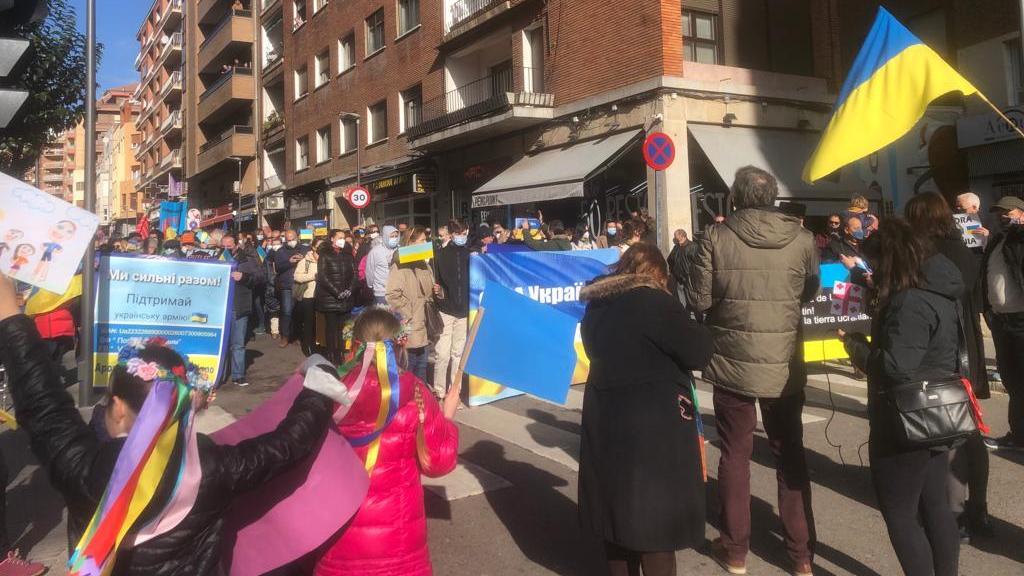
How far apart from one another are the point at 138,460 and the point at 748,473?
2.88 m

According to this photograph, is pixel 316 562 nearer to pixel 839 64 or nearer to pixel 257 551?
pixel 257 551

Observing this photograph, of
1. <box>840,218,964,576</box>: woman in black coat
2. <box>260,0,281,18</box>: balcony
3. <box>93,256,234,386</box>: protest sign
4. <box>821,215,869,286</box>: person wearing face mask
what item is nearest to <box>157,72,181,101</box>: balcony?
<box>260,0,281,18</box>: balcony

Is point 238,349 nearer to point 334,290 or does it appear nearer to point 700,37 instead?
point 334,290

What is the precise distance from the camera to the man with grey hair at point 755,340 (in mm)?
3676

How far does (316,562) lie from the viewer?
9.16 feet

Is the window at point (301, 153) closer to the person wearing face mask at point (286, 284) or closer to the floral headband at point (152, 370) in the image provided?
the person wearing face mask at point (286, 284)

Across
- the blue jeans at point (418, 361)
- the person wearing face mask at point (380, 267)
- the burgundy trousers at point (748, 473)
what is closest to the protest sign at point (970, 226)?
the burgundy trousers at point (748, 473)

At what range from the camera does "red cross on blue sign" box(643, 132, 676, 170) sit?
34.7 feet

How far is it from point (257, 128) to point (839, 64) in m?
26.4

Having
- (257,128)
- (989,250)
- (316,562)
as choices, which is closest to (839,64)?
(989,250)

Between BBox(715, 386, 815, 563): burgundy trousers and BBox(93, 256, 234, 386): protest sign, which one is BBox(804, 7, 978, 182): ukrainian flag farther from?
BBox(93, 256, 234, 386): protest sign

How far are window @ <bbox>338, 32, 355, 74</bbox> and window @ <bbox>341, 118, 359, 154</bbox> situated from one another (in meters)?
1.91

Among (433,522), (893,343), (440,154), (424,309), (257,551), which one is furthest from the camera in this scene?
(440,154)

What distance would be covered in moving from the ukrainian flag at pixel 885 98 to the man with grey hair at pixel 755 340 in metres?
1.82
